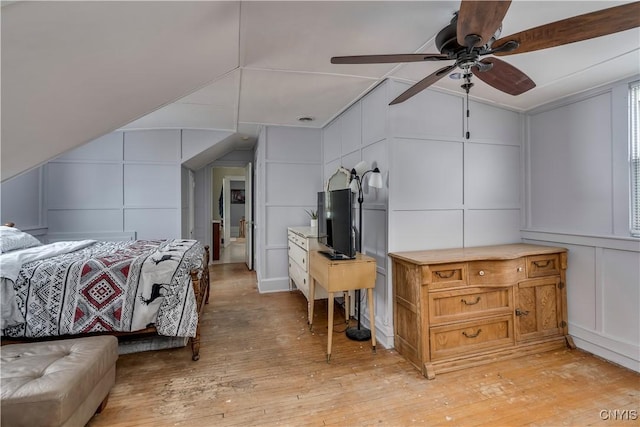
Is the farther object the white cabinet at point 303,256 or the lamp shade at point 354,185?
the white cabinet at point 303,256

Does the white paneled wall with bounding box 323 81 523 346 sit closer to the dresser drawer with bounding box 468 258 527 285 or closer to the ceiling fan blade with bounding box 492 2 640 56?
the dresser drawer with bounding box 468 258 527 285

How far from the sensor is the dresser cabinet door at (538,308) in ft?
8.32

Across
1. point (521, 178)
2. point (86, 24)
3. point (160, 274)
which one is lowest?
point (160, 274)

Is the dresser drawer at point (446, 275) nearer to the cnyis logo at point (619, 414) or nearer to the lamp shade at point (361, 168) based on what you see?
the cnyis logo at point (619, 414)

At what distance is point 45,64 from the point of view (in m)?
1.05

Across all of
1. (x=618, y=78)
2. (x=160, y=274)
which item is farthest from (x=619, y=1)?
(x=160, y=274)

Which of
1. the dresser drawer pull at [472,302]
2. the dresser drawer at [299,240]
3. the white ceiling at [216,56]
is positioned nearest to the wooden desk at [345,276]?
the dresser drawer at [299,240]

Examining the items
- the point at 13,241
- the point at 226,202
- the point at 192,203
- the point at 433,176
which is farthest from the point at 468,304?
the point at 226,202

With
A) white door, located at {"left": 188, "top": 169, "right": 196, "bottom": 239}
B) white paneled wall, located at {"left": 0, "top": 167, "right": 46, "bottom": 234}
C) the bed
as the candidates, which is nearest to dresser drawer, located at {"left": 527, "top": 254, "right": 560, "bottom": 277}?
the bed

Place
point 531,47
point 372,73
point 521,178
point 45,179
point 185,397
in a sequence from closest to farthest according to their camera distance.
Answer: point 531,47 < point 185,397 < point 372,73 < point 521,178 < point 45,179

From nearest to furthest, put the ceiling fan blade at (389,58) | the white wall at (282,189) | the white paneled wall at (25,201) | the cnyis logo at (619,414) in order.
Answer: the ceiling fan blade at (389,58) → the cnyis logo at (619,414) → the white paneled wall at (25,201) → the white wall at (282,189)

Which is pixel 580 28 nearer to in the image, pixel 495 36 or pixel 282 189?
pixel 495 36

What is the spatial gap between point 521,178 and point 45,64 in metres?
3.77

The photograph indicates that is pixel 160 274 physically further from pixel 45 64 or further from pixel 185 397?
pixel 45 64
